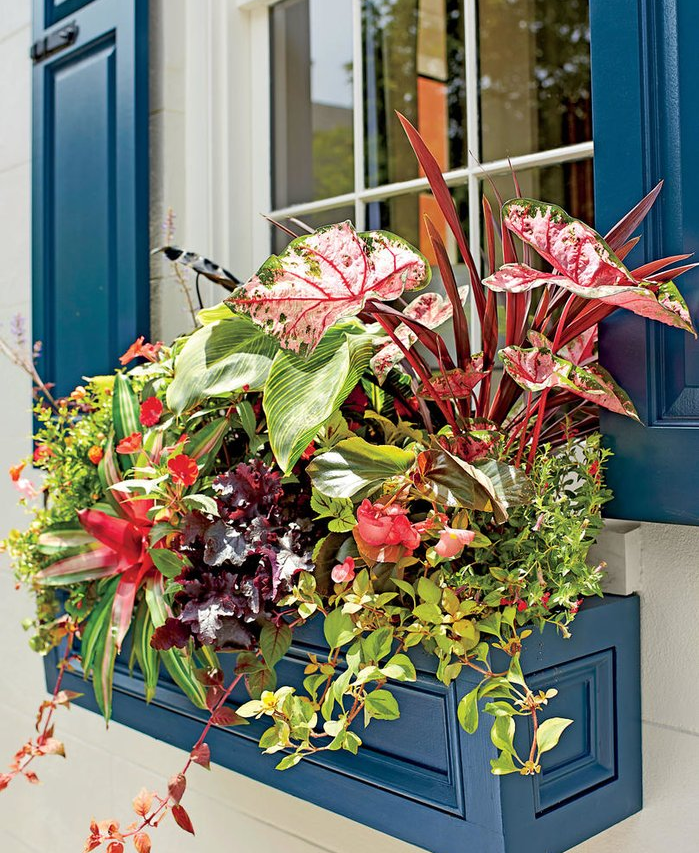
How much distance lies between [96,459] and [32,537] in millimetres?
185

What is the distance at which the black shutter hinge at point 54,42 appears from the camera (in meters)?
1.84

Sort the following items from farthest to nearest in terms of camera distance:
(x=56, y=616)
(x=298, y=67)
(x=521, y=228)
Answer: (x=298, y=67)
(x=56, y=616)
(x=521, y=228)

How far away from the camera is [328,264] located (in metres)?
0.87

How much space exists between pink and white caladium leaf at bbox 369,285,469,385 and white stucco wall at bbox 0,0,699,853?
0.36 meters

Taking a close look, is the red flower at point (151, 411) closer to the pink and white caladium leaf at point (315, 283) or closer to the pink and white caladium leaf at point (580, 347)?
the pink and white caladium leaf at point (315, 283)

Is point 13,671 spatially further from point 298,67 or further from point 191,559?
point 298,67

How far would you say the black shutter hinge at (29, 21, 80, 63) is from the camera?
1845 millimetres

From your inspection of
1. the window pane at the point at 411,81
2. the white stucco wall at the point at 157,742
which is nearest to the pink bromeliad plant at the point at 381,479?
the white stucco wall at the point at 157,742

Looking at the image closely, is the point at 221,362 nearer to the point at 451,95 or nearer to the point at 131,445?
the point at 131,445

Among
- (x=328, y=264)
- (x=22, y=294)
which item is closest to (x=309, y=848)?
(x=328, y=264)

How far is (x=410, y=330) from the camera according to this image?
101 cm

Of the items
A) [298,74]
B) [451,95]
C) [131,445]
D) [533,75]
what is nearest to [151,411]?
[131,445]

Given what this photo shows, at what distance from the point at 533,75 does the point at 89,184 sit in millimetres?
2219

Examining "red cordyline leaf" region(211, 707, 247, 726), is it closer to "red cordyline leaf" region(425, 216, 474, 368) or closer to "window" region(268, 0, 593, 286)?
"red cordyline leaf" region(425, 216, 474, 368)
